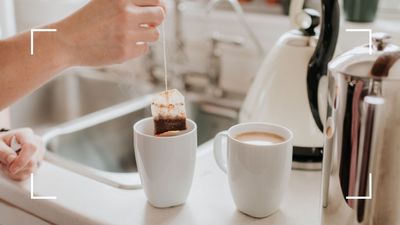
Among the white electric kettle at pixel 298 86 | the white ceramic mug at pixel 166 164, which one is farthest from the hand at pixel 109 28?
the white electric kettle at pixel 298 86

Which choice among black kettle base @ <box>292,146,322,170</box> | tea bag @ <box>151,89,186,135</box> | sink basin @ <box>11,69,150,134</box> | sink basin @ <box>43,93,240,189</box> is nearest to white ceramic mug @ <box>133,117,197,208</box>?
tea bag @ <box>151,89,186,135</box>

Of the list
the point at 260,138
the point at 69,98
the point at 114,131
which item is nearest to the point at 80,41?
the point at 260,138

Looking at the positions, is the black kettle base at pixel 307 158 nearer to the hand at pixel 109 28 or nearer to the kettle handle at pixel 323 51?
the kettle handle at pixel 323 51

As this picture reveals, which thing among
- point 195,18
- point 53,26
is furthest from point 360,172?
point 195,18

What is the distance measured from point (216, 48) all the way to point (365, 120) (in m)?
0.88

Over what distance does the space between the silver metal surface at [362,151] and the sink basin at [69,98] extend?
1.04m

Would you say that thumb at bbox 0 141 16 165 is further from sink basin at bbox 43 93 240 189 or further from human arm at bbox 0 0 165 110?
sink basin at bbox 43 93 240 189

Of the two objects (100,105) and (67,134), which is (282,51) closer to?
(67,134)

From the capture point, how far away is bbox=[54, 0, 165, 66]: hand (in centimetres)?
71

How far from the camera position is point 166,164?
695 mm

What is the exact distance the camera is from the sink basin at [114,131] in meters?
1.18

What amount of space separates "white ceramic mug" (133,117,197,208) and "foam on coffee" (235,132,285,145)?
2.7 inches

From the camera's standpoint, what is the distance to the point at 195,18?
1517 millimetres

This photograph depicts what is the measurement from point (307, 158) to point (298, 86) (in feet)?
0.40
